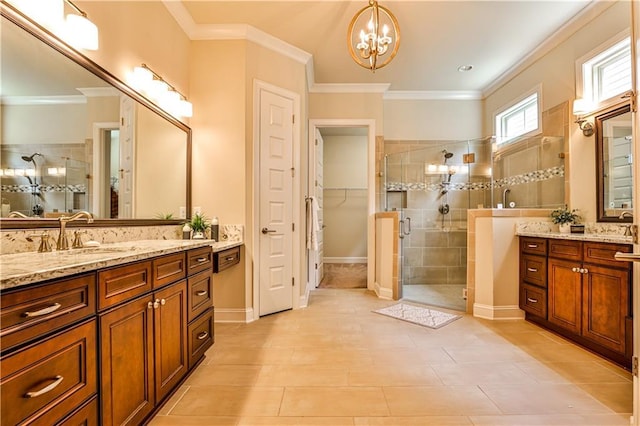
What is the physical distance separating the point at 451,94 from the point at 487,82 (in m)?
0.48

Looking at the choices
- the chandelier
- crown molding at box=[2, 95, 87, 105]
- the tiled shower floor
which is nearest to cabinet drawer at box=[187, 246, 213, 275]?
crown molding at box=[2, 95, 87, 105]

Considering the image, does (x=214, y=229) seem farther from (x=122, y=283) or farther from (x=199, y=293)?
(x=122, y=283)

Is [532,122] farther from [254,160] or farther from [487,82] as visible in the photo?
[254,160]

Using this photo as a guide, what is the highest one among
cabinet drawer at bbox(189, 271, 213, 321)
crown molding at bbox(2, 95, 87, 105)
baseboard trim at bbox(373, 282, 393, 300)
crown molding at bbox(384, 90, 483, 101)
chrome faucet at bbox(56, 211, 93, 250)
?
crown molding at bbox(384, 90, 483, 101)

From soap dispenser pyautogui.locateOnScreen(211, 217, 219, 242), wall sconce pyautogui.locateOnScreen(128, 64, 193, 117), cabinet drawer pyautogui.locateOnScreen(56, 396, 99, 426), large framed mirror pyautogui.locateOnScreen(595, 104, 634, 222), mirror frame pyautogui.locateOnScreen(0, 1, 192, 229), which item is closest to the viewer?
cabinet drawer pyautogui.locateOnScreen(56, 396, 99, 426)

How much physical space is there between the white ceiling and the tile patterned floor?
295cm

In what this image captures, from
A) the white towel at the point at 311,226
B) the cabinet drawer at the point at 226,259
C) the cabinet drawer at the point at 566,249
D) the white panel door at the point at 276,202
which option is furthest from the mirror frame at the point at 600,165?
the cabinet drawer at the point at 226,259

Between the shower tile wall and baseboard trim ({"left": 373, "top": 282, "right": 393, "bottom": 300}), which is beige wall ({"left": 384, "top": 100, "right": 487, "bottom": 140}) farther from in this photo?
baseboard trim ({"left": 373, "top": 282, "right": 393, "bottom": 300})

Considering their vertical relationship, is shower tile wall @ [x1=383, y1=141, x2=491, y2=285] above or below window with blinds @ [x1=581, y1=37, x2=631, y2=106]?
below

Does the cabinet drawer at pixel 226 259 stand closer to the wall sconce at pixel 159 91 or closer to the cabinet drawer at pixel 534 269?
the wall sconce at pixel 159 91

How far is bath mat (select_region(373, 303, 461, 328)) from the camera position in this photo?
9.13ft

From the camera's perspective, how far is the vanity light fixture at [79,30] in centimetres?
153

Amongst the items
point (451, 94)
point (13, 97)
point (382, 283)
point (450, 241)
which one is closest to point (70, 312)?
point (13, 97)

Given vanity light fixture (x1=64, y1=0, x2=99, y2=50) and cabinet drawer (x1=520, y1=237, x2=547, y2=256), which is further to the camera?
cabinet drawer (x1=520, y1=237, x2=547, y2=256)
